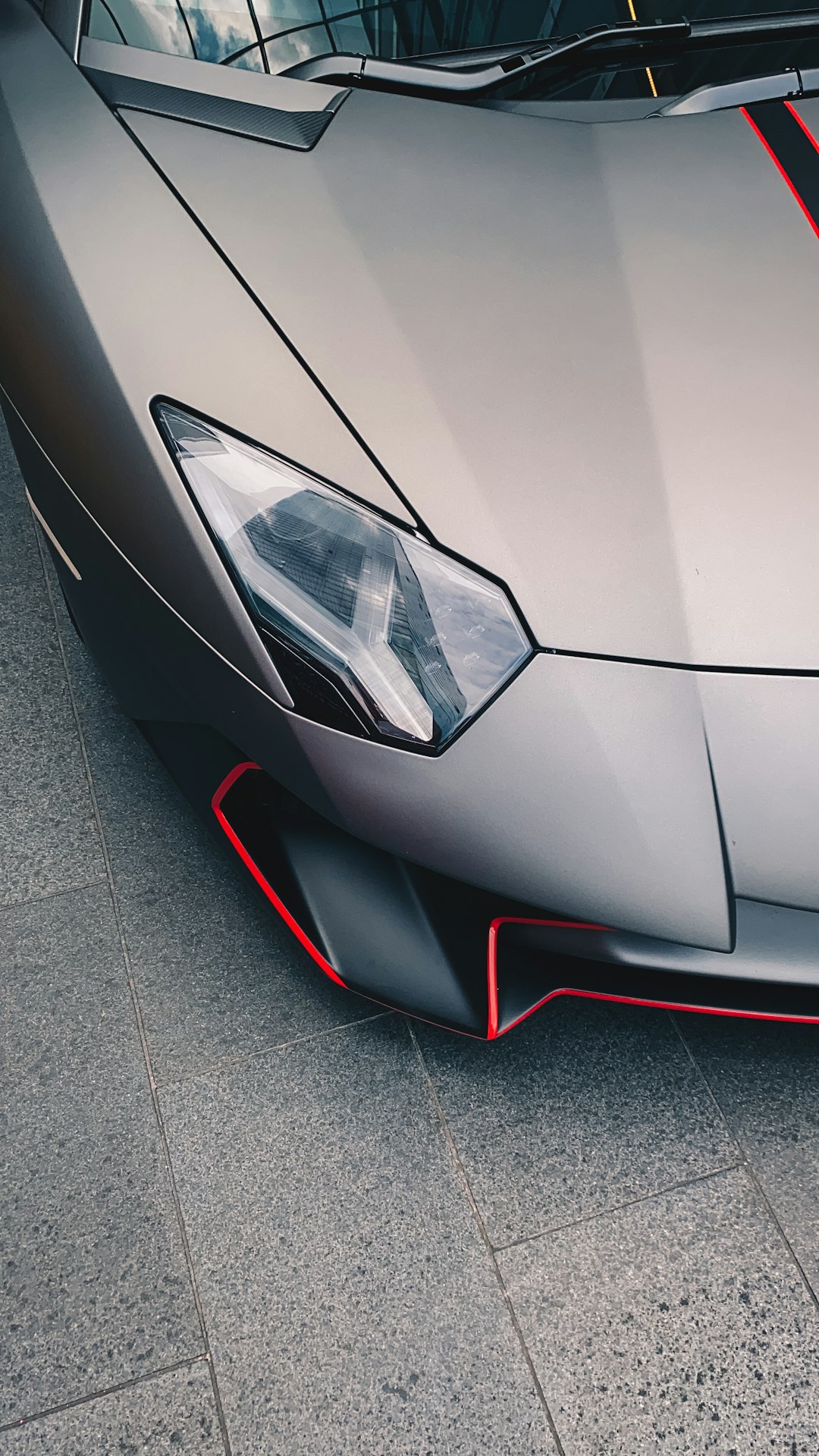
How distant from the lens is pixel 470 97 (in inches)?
56.5

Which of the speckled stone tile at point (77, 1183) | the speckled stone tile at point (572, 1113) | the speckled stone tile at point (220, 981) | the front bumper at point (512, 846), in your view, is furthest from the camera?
the speckled stone tile at point (220, 981)

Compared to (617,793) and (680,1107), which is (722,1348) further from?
(617,793)

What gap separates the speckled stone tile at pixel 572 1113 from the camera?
1232 millimetres

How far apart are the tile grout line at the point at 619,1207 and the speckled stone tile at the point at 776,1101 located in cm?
5

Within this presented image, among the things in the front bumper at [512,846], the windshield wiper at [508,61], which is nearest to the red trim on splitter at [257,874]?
the front bumper at [512,846]

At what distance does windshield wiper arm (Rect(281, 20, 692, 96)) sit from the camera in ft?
4.65

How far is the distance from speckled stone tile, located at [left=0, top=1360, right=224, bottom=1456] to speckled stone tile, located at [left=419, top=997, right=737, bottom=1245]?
1.26ft

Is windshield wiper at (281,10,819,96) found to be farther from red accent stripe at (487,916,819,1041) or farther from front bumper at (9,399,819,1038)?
red accent stripe at (487,916,819,1041)

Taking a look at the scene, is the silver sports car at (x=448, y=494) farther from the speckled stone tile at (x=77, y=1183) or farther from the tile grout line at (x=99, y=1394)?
the tile grout line at (x=99, y=1394)

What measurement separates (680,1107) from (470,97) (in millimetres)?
1494

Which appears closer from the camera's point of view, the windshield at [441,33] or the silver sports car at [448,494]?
the silver sports car at [448,494]

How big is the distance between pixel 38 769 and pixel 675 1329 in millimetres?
1268

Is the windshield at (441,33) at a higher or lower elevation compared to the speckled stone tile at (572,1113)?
higher

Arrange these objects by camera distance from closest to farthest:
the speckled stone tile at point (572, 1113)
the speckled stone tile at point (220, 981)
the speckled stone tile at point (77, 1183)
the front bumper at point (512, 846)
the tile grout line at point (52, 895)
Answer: the front bumper at point (512, 846) < the speckled stone tile at point (77, 1183) < the speckled stone tile at point (572, 1113) < the speckled stone tile at point (220, 981) < the tile grout line at point (52, 895)
